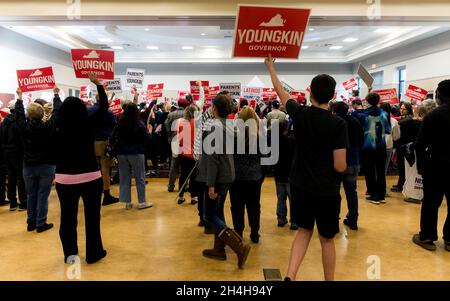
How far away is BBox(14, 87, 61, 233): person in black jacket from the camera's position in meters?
4.17

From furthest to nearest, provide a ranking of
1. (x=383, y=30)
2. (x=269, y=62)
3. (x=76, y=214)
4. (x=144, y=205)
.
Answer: (x=383, y=30), (x=144, y=205), (x=76, y=214), (x=269, y=62)

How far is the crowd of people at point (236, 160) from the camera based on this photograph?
8.07 feet

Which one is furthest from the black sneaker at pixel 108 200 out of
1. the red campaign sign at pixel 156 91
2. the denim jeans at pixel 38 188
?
the red campaign sign at pixel 156 91

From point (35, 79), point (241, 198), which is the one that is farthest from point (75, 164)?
point (35, 79)

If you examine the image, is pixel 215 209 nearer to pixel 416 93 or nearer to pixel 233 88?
→ pixel 233 88

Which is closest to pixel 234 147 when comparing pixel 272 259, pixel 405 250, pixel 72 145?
pixel 272 259

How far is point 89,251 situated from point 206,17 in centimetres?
575

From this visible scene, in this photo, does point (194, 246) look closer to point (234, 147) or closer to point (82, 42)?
point (234, 147)

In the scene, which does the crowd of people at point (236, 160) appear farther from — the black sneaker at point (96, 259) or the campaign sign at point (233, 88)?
the campaign sign at point (233, 88)

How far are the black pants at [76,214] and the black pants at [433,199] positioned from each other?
344cm

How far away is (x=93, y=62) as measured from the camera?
5.29 m

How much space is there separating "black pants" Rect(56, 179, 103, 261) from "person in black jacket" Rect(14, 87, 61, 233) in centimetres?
103

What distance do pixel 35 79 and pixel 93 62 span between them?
1.77 metres

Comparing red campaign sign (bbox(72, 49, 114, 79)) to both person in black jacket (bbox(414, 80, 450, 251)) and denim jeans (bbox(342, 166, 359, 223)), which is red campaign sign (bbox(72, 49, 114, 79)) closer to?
denim jeans (bbox(342, 166, 359, 223))
